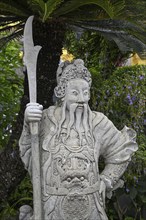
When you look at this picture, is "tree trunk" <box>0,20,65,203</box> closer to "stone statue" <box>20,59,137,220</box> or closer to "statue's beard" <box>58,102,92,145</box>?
"stone statue" <box>20,59,137,220</box>

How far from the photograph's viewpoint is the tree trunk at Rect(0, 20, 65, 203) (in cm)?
479

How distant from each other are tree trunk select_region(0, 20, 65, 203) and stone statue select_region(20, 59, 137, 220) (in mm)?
712

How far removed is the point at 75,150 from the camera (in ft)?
12.7

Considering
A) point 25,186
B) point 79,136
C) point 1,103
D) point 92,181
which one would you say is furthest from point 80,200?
point 1,103

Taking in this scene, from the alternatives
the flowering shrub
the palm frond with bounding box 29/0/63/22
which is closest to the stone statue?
the palm frond with bounding box 29/0/63/22

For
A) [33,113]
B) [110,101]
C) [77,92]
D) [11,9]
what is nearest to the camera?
[33,113]

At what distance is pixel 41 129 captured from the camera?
13.3 feet

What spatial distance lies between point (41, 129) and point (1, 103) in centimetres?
244

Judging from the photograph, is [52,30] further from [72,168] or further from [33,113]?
[72,168]

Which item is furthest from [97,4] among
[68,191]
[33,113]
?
[68,191]

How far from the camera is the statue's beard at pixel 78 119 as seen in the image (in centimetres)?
395

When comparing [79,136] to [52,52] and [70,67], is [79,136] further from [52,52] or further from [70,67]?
[52,52]

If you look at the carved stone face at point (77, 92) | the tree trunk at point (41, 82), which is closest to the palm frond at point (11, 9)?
the tree trunk at point (41, 82)

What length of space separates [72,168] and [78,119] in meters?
0.41
